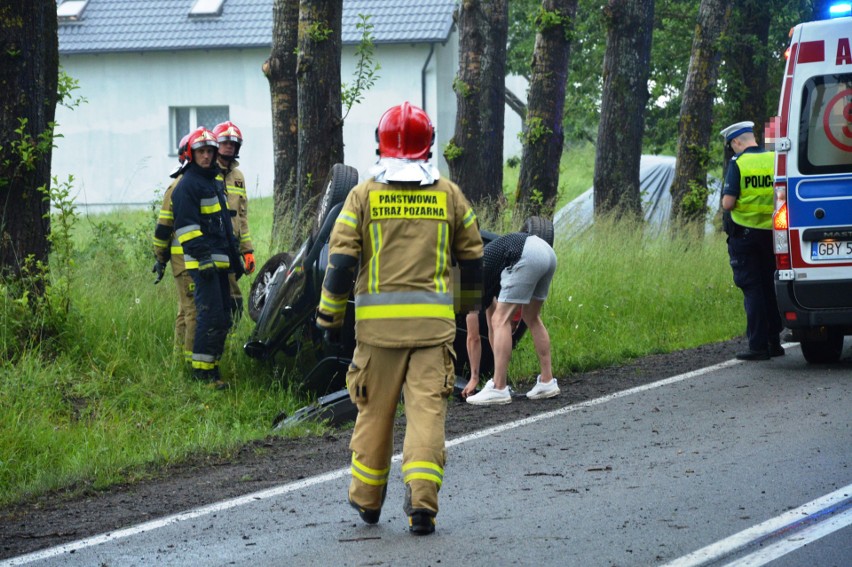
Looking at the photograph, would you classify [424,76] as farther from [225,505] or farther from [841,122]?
[225,505]

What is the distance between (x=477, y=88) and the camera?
682 inches

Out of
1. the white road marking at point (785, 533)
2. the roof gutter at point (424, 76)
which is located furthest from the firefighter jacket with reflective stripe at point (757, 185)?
the roof gutter at point (424, 76)

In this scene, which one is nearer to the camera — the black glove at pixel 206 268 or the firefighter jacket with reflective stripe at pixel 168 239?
the black glove at pixel 206 268

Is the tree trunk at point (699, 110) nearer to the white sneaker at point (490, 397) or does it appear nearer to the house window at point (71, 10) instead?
the white sneaker at point (490, 397)

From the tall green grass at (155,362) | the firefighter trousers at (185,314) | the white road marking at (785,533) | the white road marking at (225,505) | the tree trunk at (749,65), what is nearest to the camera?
the white road marking at (785,533)

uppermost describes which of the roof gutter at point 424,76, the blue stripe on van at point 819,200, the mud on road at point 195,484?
the roof gutter at point 424,76

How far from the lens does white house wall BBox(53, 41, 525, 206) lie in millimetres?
33219

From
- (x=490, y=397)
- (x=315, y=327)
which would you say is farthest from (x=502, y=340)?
(x=315, y=327)

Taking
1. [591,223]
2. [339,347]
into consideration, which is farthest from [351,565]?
[591,223]

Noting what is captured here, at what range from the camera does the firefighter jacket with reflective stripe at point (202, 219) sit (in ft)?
31.0

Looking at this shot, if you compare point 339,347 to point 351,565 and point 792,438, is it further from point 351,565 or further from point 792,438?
point 351,565

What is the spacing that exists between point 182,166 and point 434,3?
79.4ft

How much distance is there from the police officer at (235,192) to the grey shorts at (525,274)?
271 cm

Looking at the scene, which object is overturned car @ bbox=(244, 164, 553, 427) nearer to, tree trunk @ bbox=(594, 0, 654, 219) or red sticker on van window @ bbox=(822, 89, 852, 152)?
red sticker on van window @ bbox=(822, 89, 852, 152)
